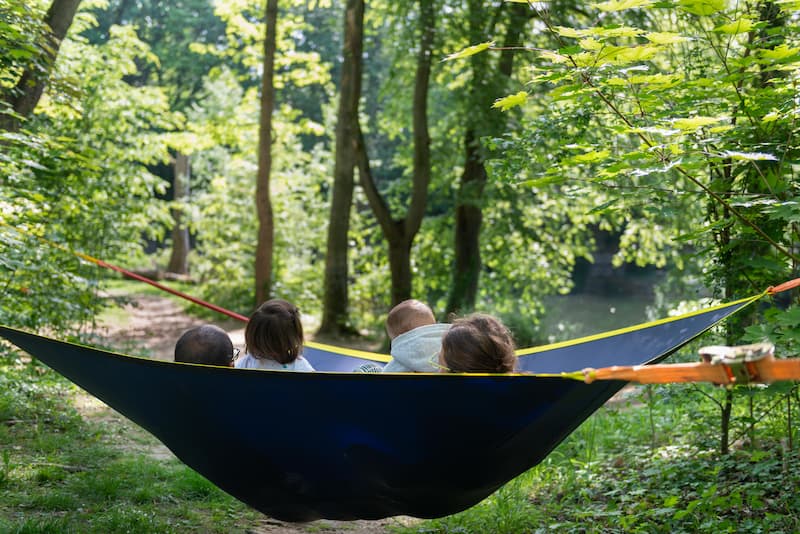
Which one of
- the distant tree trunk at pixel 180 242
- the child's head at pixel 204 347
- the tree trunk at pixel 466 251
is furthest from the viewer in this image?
the distant tree trunk at pixel 180 242

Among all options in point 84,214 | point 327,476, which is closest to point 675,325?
point 327,476

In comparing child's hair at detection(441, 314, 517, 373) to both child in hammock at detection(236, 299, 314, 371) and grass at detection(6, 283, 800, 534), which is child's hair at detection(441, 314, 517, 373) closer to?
child in hammock at detection(236, 299, 314, 371)

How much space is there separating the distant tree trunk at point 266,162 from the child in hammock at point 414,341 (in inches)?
268

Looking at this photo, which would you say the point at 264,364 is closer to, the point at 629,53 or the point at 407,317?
the point at 407,317

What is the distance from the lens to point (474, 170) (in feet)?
28.5

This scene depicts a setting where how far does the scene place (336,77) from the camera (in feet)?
78.0

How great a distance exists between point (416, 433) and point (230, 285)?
9587 millimetres

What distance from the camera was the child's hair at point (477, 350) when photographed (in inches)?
84.0

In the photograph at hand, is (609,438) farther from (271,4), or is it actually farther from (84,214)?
(271,4)

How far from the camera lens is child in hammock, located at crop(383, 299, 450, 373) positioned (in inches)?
94.0


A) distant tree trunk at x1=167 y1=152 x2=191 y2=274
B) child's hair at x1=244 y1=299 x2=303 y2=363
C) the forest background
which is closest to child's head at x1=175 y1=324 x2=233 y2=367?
child's hair at x1=244 y1=299 x2=303 y2=363

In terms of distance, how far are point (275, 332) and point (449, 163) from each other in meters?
7.49

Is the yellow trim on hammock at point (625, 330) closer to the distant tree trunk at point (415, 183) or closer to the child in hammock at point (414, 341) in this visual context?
the child in hammock at point (414, 341)

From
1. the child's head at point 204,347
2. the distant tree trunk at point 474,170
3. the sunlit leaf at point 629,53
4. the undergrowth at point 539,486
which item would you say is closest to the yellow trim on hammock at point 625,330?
the undergrowth at point 539,486
